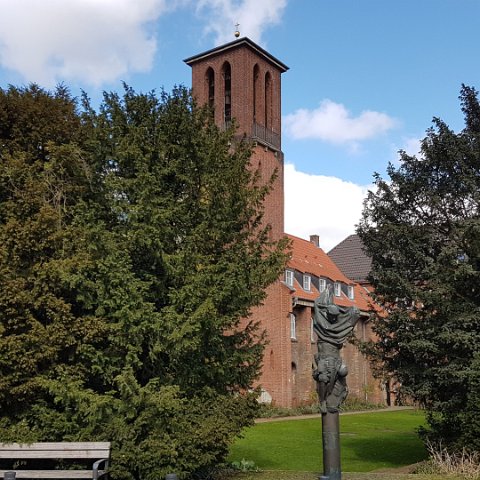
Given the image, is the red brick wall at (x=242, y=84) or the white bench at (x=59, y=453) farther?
the red brick wall at (x=242, y=84)

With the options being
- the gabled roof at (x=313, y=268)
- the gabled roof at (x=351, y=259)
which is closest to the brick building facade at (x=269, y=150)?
the gabled roof at (x=313, y=268)

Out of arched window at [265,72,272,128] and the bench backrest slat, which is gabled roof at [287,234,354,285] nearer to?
arched window at [265,72,272,128]

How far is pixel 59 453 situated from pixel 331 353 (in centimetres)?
440

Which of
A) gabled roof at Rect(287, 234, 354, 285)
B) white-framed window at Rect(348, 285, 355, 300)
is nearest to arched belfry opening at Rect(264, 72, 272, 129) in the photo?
gabled roof at Rect(287, 234, 354, 285)

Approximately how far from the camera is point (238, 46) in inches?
1344

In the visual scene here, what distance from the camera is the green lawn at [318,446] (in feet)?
51.0

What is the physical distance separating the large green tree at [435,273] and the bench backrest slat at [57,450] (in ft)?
23.5

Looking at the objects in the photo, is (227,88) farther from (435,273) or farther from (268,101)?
(435,273)

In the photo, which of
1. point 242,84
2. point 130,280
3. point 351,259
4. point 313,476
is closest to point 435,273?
point 313,476

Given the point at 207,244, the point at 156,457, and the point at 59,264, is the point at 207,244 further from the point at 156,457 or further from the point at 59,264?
the point at 156,457

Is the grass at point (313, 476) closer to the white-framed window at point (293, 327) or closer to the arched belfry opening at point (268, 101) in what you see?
the arched belfry opening at point (268, 101)

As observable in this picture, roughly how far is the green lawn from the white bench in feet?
17.3

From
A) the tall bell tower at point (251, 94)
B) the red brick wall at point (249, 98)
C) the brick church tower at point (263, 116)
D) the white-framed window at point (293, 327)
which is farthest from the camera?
the white-framed window at point (293, 327)

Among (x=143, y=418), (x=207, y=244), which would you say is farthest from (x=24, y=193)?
(x=143, y=418)
